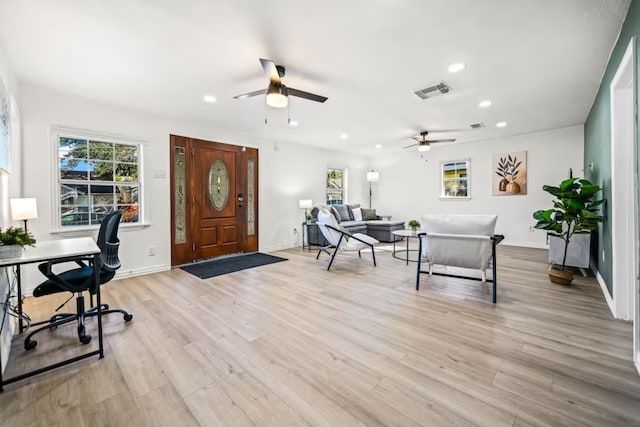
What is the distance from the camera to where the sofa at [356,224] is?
650 centimetres

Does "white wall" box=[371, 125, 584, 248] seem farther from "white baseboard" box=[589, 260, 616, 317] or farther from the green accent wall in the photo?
"white baseboard" box=[589, 260, 616, 317]

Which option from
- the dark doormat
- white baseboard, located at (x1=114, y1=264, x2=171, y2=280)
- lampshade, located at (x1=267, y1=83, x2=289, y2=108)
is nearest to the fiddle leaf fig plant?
lampshade, located at (x1=267, y1=83, x2=289, y2=108)

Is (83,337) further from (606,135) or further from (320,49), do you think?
(606,135)

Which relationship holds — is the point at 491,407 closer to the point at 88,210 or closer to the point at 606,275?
the point at 606,275

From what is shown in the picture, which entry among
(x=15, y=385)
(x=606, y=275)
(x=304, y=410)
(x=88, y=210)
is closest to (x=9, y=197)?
(x=88, y=210)

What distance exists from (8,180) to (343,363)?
3.79 metres

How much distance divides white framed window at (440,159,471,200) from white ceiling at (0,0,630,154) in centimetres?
279

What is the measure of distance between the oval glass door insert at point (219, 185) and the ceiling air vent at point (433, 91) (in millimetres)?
3594

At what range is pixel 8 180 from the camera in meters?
2.85

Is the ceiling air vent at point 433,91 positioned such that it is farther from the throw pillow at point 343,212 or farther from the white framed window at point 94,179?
the white framed window at point 94,179

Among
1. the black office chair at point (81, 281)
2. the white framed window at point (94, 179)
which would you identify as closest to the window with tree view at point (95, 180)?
the white framed window at point (94, 179)

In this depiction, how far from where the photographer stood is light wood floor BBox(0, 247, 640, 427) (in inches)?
55.6

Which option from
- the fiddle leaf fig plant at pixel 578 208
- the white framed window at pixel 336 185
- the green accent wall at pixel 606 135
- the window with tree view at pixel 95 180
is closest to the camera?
the green accent wall at pixel 606 135

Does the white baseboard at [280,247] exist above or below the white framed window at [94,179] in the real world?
below
